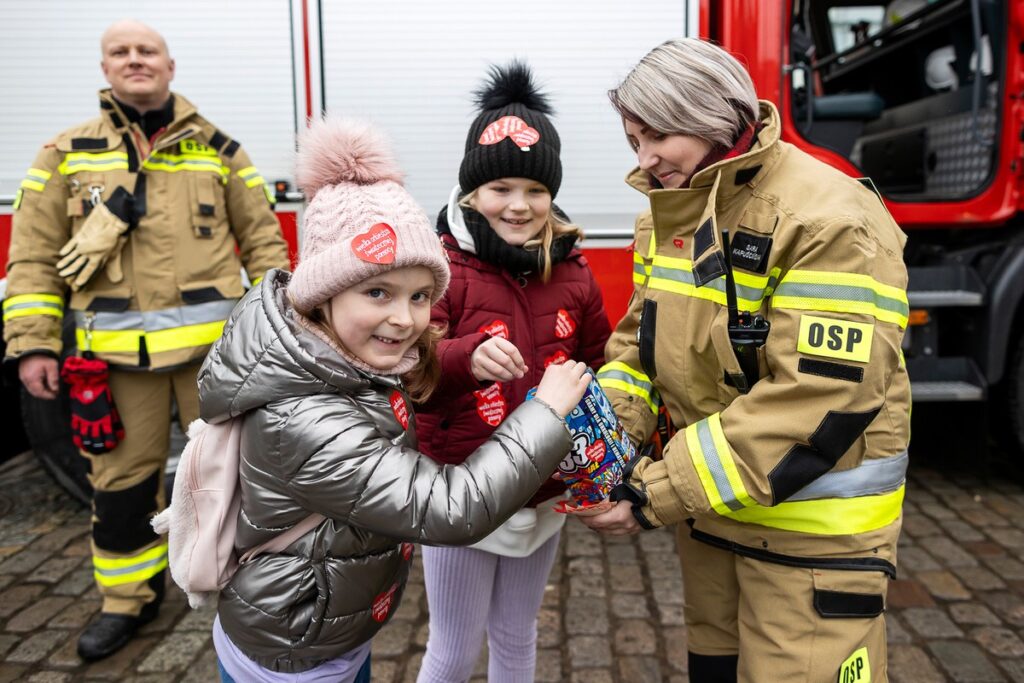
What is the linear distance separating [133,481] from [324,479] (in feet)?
6.46

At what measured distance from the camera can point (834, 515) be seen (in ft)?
5.31

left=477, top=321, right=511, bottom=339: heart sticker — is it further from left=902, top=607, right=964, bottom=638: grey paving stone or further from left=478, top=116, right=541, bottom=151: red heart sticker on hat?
left=902, top=607, right=964, bottom=638: grey paving stone

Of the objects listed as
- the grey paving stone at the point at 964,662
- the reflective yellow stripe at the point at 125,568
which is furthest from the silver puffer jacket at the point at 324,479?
the grey paving stone at the point at 964,662

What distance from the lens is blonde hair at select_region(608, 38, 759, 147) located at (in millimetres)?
1577

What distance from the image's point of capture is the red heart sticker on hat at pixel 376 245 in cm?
140

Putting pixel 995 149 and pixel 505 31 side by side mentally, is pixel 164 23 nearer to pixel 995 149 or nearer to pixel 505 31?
pixel 505 31

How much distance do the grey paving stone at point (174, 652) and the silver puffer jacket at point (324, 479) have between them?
1512 millimetres

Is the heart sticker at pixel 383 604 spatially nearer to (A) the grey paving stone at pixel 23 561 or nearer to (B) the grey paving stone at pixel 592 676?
(B) the grey paving stone at pixel 592 676

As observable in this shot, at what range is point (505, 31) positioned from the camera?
3564 millimetres

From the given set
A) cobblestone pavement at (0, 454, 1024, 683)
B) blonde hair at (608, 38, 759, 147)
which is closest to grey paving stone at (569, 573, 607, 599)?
cobblestone pavement at (0, 454, 1024, 683)

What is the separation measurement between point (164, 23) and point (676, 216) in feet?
9.39

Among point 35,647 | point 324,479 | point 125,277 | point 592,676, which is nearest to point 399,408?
point 324,479

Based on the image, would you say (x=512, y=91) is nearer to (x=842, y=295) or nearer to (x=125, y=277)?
(x=842, y=295)

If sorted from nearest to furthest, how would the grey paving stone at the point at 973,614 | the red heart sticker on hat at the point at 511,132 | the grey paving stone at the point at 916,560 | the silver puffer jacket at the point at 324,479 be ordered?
the silver puffer jacket at the point at 324,479 < the red heart sticker on hat at the point at 511,132 < the grey paving stone at the point at 973,614 < the grey paving stone at the point at 916,560
